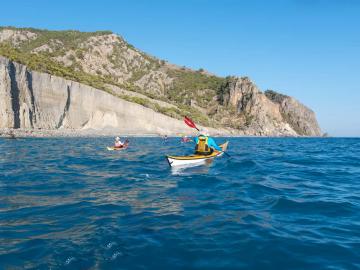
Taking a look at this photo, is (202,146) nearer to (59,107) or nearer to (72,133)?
(72,133)

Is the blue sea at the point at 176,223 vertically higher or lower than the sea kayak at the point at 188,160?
lower

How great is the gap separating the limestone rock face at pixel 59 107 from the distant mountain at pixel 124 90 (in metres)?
0.18

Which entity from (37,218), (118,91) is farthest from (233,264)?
(118,91)

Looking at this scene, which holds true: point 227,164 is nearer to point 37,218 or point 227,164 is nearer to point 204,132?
point 204,132

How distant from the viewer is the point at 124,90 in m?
94.9

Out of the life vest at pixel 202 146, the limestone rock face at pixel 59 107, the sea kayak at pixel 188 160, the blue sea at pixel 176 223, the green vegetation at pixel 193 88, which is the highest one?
the green vegetation at pixel 193 88

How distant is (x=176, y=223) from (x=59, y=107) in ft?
200

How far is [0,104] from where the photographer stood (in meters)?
53.9

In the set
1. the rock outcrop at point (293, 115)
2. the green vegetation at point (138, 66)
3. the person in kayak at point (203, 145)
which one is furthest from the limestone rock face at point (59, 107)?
the rock outcrop at point (293, 115)

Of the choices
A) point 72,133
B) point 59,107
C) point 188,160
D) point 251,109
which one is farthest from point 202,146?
point 251,109

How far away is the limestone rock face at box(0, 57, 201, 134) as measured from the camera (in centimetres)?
5581

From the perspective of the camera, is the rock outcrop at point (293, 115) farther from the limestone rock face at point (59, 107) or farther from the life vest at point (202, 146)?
the life vest at point (202, 146)

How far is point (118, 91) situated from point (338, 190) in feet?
275

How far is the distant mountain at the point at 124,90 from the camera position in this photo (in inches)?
2496
